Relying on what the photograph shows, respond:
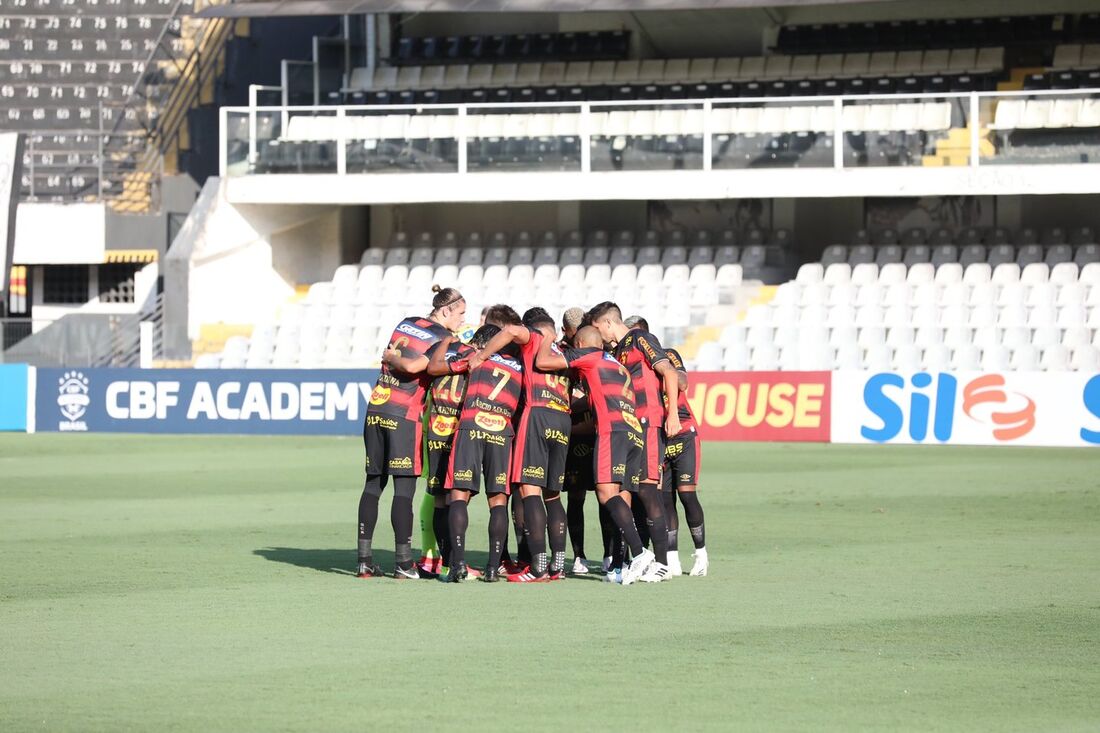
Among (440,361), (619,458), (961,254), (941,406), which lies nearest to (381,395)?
(440,361)

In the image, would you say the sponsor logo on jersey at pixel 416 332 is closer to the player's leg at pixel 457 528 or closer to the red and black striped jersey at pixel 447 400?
the red and black striped jersey at pixel 447 400

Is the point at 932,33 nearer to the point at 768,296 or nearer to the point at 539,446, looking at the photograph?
the point at 768,296

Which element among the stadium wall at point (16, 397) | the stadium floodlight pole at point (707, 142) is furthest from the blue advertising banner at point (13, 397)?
the stadium floodlight pole at point (707, 142)

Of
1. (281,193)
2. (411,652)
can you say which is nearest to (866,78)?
(281,193)

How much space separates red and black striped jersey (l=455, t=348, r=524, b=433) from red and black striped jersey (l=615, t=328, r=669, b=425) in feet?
2.66

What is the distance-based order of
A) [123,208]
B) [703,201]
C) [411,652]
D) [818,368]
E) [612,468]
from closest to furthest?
[411,652] < [612,468] < [818,368] < [703,201] < [123,208]

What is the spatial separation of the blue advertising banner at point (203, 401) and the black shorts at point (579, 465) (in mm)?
15807

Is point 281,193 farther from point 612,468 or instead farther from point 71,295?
point 612,468

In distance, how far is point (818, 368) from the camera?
90.6 ft

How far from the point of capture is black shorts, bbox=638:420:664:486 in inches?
426

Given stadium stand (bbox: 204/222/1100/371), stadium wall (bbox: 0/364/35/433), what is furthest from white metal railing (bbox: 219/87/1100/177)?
stadium wall (bbox: 0/364/35/433)

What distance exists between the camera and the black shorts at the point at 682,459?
1126 cm

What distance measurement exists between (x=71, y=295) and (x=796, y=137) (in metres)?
18.6

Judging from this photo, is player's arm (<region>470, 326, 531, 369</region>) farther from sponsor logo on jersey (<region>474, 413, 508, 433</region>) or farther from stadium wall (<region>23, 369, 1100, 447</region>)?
stadium wall (<region>23, 369, 1100, 447</region>)
